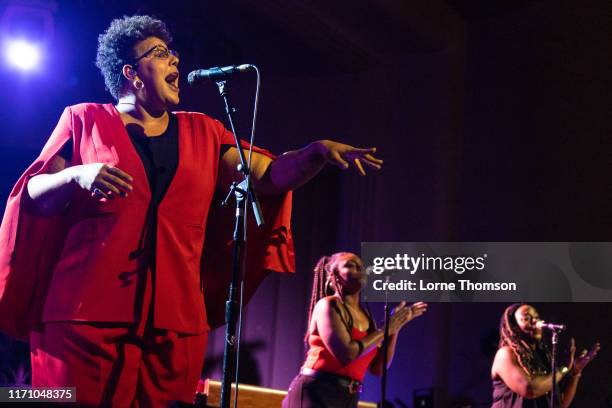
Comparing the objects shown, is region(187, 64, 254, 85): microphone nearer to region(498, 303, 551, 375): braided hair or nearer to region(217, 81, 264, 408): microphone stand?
region(217, 81, 264, 408): microphone stand

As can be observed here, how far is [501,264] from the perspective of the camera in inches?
261

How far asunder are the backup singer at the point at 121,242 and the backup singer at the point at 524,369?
313 cm

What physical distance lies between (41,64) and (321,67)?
2.37 m

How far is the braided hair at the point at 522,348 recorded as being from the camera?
16.6ft

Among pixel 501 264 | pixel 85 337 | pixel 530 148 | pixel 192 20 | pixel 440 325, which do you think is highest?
pixel 192 20

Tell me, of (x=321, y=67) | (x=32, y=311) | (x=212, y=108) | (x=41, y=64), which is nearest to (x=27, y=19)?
(x=41, y=64)

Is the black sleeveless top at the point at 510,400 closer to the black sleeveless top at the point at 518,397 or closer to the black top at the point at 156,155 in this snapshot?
the black sleeveless top at the point at 518,397

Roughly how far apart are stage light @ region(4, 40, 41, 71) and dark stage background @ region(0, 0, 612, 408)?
1.28 feet

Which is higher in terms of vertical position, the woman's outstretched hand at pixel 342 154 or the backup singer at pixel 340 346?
the woman's outstretched hand at pixel 342 154

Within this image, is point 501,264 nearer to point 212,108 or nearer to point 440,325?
point 440,325

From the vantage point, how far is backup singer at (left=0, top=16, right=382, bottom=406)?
2.01m
